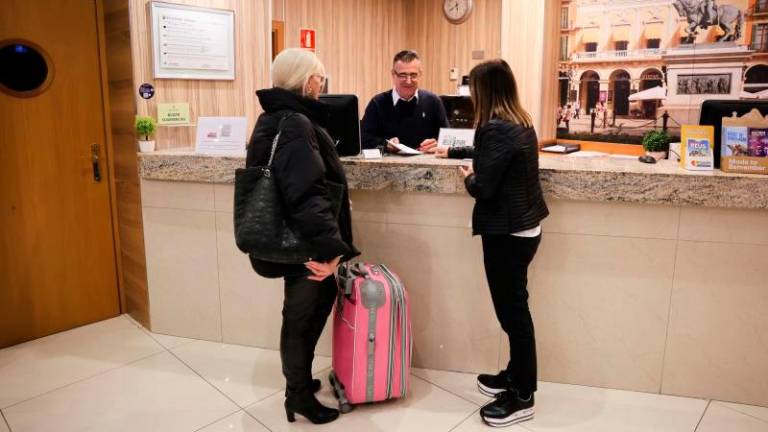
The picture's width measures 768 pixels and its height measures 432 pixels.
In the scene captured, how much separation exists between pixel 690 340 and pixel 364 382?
1450mm

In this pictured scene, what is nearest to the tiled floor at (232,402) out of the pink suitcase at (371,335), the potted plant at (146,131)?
the pink suitcase at (371,335)

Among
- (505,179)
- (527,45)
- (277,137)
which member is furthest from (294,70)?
(527,45)

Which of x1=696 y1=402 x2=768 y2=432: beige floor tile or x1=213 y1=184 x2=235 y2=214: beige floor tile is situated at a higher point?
x1=213 y1=184 x2=235 y2=214: beige floor tile

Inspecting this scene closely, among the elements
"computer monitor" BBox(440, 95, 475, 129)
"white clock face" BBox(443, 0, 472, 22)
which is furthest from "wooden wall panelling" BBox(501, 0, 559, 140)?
"white clock face" BBox(443, 0, 472, 22)

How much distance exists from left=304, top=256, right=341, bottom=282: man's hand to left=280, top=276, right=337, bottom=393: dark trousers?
0.19 ft

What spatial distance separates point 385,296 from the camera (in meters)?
2.23

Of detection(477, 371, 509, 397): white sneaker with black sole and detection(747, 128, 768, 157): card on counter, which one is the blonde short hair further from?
detection(747, 128, 768, 157): card on counter

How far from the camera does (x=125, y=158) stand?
3.19 metres

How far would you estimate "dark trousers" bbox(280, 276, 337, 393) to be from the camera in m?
2.10

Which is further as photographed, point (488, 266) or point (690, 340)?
point (690, 340)

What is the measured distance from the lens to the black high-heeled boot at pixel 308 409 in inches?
87.3

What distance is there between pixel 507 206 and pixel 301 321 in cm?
92

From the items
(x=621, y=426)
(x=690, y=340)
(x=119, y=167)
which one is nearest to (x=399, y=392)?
(x=621, y=426)

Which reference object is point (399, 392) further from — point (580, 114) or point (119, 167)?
point (580, 114)
